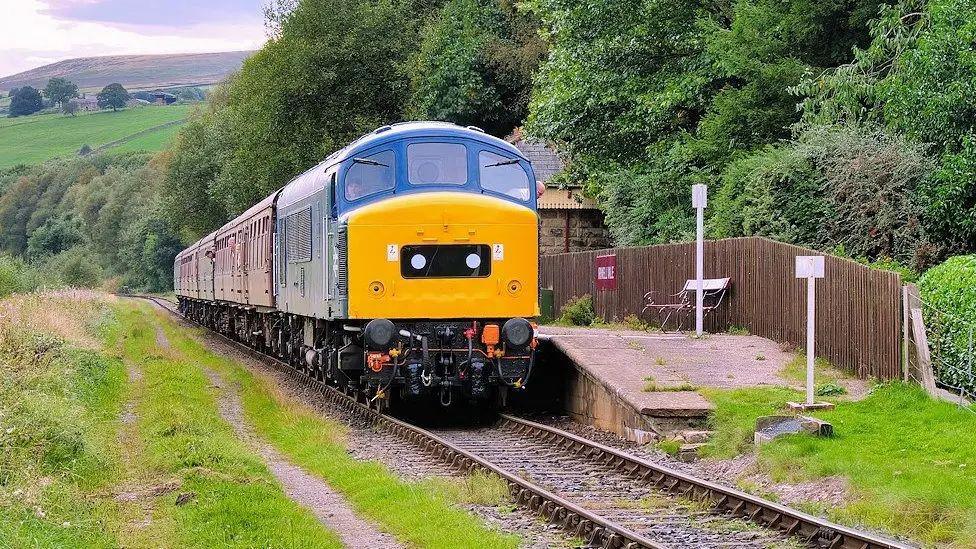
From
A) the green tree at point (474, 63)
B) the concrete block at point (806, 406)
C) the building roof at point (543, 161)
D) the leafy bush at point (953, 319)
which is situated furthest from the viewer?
the green tree at point (474, 63)

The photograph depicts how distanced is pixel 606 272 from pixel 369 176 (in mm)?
12125

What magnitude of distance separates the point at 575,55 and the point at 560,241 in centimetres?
831

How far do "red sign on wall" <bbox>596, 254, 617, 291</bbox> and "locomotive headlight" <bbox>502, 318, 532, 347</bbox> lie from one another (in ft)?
37.1

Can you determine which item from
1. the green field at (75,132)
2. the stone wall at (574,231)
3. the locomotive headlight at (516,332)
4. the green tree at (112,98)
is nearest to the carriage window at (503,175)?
→ the locomotive headlight at (516,332)

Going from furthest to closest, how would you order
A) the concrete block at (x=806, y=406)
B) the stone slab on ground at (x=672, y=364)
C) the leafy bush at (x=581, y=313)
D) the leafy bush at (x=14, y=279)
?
1. the leafy bush at (x=14, y=279)
2. the leafy bush at (x=581, y=313)
3. the stone slab on ground at (x=672, y=364)
4. the concrete block at (x=806, y=406)

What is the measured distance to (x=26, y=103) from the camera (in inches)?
6427

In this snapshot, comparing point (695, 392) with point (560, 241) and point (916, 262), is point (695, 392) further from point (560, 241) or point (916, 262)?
point (560, 241)

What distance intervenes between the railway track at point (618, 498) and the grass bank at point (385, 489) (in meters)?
0.59

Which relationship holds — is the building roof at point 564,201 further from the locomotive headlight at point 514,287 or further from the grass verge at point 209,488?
the locomotive headlight at point 514,287

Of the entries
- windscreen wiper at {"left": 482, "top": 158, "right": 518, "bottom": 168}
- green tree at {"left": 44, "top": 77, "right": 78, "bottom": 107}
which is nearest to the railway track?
windscreen wiper at {"left": 482, "top": 158, "right": 518, "bottom": 168}

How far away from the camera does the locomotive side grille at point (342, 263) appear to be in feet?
51.8

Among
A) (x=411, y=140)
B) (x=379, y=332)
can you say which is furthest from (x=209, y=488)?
(x=411, y=140)

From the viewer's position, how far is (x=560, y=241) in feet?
122

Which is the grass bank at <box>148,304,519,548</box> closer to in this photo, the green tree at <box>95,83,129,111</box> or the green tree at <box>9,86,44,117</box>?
the green tree at <box>95,83,129,111</box>
